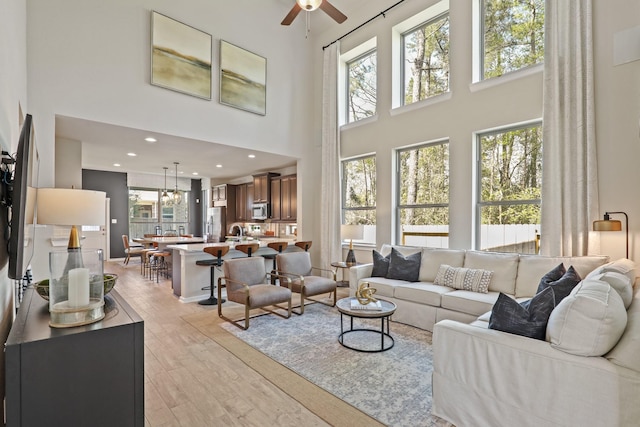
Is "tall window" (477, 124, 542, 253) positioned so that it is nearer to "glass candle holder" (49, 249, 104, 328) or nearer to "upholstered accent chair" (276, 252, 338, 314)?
"upholstered accent chair" (276, 252, 338, 314)

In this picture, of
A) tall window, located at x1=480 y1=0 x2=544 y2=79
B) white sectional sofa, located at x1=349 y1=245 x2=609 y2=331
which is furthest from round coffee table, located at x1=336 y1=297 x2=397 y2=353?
tall window, located at x1=480 y1=0 x2=544 y2=79

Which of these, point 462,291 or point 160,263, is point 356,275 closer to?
point 462,291

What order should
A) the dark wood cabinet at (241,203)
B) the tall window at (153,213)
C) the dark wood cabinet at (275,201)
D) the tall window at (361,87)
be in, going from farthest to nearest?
the tall window at (153,213)
the dark wood cabinet at (241,203)
the dark wood cabinet at (275,201)
the tall window at (361,87)

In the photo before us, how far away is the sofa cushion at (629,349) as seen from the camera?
152 cm

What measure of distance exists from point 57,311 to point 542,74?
5257 millimetres

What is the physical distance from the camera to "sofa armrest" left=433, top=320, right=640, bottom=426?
1.54 metres

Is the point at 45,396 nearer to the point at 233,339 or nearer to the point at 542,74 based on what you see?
the point at 233,339

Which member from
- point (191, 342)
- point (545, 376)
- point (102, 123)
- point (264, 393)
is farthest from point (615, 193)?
point (102, 123)

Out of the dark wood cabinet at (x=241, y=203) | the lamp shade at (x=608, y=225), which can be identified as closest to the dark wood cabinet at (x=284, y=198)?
the dark wood cabinet at (x=241, y=203)

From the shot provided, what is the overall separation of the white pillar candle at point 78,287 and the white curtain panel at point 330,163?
5.02 m

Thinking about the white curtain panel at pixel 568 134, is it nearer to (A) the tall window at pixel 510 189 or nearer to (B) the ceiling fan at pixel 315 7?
(A) the tall window at pixel 510 189

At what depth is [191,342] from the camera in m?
3.48

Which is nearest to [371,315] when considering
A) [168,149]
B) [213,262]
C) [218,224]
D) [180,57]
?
[213,262]

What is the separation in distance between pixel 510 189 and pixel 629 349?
3261mm
